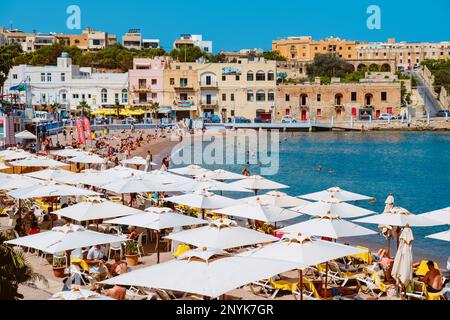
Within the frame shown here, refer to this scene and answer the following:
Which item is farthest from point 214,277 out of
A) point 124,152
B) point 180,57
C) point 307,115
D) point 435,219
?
point 180,57

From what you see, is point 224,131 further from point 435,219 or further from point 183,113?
point 435,219

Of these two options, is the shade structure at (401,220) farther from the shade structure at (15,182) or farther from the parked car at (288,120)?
the parked car at (288,120)

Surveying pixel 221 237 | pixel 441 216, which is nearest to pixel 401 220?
pixel 441 216

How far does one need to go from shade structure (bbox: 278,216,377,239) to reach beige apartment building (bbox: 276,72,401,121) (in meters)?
69.0

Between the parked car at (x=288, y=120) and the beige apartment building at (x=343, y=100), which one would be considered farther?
the beige apartment building at (x=343, y=100)

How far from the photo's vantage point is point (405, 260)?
10914 mm

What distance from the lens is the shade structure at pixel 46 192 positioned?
15.5 metres

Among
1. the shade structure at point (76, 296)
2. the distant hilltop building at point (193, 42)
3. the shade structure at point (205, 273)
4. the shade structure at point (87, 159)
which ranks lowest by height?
the shade structure at point (87, 159)

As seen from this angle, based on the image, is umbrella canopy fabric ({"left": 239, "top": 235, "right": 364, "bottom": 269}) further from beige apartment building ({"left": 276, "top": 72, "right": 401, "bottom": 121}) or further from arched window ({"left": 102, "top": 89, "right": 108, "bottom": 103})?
beige apartment building ({"left": 276, "top": 72, "right": 401, "bottom": 121})

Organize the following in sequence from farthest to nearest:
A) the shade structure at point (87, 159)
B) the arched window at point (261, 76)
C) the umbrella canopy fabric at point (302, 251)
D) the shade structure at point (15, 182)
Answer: the arched window at point (261, 76)
the shade structure at point (87, 159)
the shade structure at point (15, 182)
the umbrella canopy fabric at point (302, 251)

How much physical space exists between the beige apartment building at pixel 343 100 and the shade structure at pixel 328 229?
68972 millimetres

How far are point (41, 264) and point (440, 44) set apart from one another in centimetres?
15022

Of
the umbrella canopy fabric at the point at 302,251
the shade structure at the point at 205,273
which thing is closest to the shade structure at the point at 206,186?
the umbrella canopy fabric at the point at 302,251

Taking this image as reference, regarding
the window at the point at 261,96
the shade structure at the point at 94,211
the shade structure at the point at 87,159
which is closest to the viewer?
the shade structure at the point at 94,211
